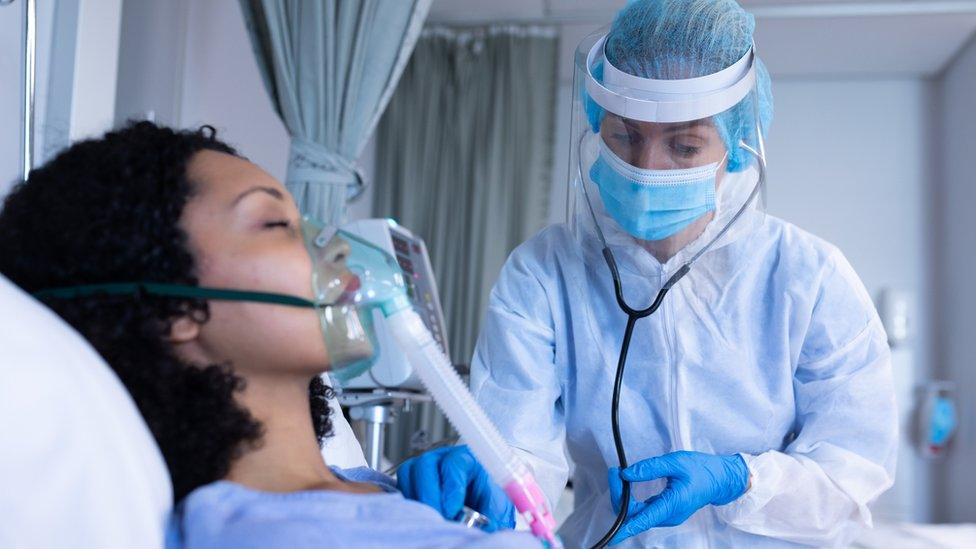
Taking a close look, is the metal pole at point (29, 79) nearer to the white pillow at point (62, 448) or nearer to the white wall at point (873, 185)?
the white pillow at point (62, 448)

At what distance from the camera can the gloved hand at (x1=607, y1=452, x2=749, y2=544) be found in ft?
4.09

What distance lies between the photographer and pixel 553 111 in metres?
3.94

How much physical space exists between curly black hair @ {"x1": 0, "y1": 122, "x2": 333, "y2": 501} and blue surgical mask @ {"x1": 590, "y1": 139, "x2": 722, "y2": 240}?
68cm

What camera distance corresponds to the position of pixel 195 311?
3.03ft

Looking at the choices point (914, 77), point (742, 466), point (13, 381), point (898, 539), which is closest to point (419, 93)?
point (914, 77)

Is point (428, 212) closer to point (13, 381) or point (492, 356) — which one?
point (492, 356)

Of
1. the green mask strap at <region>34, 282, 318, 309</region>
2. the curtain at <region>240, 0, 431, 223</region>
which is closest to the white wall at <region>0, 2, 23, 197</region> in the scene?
the curtain at <region>240, 0, 431, 223</region>

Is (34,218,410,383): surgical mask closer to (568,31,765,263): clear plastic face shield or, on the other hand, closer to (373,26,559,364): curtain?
(568,31,765,263): clear plastic face shield

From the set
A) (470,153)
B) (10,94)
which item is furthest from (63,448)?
(470,153)

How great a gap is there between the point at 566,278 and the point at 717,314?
0.85ft

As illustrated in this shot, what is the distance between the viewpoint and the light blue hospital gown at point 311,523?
790 mm

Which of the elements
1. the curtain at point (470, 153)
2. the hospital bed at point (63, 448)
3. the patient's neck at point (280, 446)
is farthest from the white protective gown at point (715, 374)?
the curtain at point (470, 153)

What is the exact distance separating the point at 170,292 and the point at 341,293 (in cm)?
18

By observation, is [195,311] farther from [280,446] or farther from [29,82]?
[29,82]
